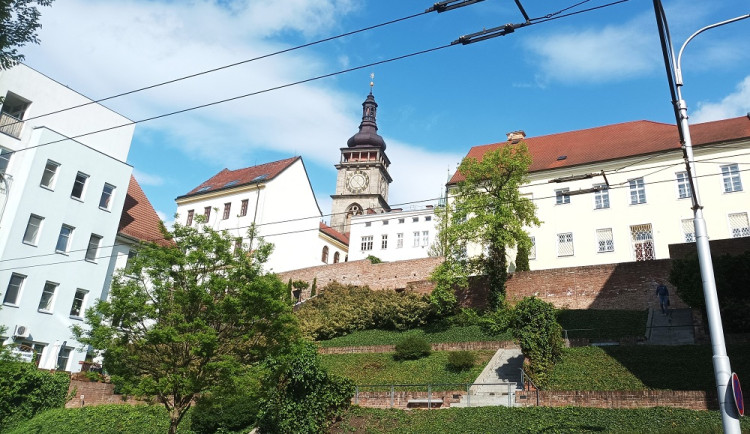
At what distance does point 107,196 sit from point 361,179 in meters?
51.1

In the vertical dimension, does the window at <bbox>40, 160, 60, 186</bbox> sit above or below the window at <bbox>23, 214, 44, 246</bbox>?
above

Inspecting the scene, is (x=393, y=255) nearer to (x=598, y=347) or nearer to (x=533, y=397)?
(x=598, y=347)

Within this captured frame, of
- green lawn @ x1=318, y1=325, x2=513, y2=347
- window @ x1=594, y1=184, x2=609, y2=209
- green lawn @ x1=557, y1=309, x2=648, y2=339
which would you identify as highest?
window @ x1=594, y1=184, x2=609, y2=209

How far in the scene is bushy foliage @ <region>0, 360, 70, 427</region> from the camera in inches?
984

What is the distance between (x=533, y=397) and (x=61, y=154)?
26631mm

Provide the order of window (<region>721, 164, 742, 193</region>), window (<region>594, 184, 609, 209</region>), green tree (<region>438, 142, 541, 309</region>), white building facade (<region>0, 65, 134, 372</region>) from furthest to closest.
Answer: window (<region>594, 184, 609, 209</region>), window (<region>721, 164, 742, 193</region>), green tree (<region>438, 142, 541, 309</region>), white building facade (<region>0, 65, 134, 372</region>)

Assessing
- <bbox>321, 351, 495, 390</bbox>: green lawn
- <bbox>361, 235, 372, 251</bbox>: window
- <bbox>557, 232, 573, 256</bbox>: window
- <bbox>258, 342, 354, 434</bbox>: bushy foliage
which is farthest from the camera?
<bbox>361, 235, 372, 251</bbox>: window

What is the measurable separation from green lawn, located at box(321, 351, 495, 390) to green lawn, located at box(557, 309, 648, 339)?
4884mm

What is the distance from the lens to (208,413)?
21.3 m

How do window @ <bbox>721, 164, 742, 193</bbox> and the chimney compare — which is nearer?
window @ <bbox>721, 164, 742, 193</bbox>

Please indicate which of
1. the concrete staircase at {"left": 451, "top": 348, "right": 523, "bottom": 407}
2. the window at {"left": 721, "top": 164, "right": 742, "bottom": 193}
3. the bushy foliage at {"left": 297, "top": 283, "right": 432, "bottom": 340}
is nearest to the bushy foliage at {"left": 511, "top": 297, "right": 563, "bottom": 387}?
the concrete staircase at {"left": 451, "top": 348, "right": 523, "bottom": 407}

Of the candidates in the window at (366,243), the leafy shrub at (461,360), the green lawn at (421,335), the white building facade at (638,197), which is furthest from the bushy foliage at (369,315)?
the window at (366,243)

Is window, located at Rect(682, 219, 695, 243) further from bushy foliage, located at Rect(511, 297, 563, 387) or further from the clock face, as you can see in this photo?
the clock face

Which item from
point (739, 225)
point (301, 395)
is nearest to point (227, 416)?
point (301, 395)
